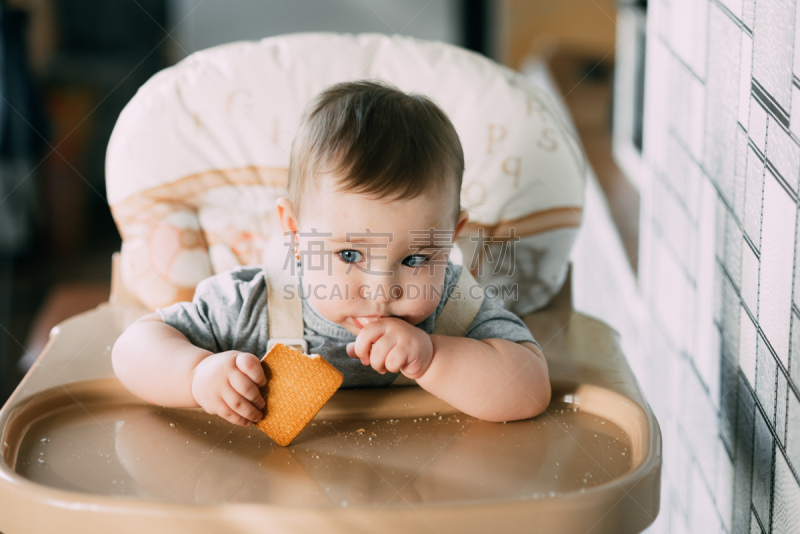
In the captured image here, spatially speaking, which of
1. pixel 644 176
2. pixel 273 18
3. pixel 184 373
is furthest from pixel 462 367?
pixel 273 18

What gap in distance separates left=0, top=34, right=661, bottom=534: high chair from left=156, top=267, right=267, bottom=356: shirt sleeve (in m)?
0.07

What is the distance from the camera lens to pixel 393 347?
64cm

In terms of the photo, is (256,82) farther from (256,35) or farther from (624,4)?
(256,35)

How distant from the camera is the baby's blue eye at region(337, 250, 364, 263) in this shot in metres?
0.67

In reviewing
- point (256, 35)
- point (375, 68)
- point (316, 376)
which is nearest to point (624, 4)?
point (256, 35)

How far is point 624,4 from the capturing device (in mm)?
2016

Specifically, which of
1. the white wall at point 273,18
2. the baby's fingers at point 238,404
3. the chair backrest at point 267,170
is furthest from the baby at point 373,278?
the white wall at point 273,18

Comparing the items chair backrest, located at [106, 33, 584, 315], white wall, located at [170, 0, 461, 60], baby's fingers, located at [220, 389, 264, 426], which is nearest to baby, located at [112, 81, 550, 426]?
baby's fingers, located at [220, 389, 264, 426]

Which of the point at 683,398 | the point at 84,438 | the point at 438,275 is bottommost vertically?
the point at 683,398

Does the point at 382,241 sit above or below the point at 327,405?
above

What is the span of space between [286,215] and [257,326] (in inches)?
4.1

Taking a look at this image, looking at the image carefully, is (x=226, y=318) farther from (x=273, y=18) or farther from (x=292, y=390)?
(x=273, y=18)

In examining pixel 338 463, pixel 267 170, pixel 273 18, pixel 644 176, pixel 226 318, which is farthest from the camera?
pixel 273 18

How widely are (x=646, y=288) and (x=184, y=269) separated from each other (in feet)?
2.55
